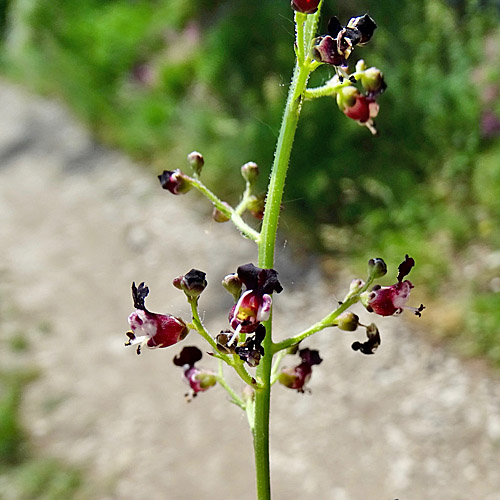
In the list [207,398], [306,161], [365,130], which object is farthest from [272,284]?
[365,130]

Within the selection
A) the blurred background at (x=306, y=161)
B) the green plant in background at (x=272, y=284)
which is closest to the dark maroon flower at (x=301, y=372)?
the green plant in background at (x=272, y=284)

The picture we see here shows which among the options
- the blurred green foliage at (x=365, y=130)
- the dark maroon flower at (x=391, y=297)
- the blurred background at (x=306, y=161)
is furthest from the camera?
the blurred green foliage at (x=365, y=130)

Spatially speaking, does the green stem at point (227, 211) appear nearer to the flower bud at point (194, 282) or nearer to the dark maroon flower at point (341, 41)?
the flower bud at point (194, 282)

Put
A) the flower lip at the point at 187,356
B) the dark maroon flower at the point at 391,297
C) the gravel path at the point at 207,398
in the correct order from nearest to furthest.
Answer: the dark maroon flower at the point at 391,297
the flower lip at the point at 187,356
the gravel path at the point at 207,398

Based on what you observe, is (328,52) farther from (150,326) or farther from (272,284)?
(150,326)

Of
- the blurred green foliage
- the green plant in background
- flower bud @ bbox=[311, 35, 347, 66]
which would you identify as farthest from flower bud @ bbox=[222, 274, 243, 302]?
the blurred green foliage

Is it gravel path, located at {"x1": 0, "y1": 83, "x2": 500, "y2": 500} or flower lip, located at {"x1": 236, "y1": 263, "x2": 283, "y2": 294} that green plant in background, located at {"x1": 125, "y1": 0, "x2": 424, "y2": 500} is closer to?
flower lip, located at {"x1": 236, "y1": 263, "x2": 283, "y2": 294}

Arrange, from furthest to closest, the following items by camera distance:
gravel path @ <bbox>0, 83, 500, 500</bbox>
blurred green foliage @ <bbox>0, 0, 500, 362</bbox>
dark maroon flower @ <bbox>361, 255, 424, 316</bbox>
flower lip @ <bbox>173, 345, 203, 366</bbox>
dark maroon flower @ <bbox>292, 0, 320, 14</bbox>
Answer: blurred green foliage @ <bbox>0, 0, 500, 362</bbox>
gravel path @ <bbox>0, 83, 500, 500</bbox>
flower lip @ <bbox>173, 345, 203, 366</bbox>
dark maroon flower @ <bbox>361, 255, 424, 316</bbox>
dark maroon flower @ <bbox>292, 0, 320, 14</bbox>
